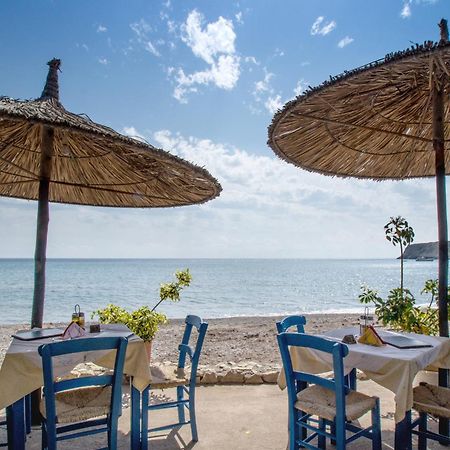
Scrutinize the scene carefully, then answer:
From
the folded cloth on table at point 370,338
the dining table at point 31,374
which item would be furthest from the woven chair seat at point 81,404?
the folded cloth on table at point 370,338

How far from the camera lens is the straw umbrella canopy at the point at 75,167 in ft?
8.32

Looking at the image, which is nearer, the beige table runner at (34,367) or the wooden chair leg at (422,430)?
the beige table runner at (34,367)

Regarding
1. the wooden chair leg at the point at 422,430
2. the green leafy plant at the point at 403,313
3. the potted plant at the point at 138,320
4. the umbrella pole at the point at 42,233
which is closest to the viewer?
the wooden chair leg at the point at 422,430

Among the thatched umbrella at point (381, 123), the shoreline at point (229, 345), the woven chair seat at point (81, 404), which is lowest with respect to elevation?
the shoreline at point (229, 345)

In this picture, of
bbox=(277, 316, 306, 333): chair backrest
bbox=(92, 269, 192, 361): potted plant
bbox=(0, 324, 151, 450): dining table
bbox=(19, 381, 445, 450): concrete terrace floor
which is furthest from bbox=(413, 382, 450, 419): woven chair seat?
bbox=(92, 269, 192, 361): potted plant

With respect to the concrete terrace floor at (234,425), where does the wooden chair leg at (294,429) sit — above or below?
above

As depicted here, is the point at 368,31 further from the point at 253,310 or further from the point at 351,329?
the point at 253,310

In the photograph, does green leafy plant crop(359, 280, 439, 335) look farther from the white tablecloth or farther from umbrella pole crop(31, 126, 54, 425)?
umbrella pole crop(31, 126, 54, 425)

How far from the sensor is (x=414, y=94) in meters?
3.20

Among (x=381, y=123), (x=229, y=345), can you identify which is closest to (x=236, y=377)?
(x=381, y=123)

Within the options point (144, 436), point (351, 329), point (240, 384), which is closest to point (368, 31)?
point (351, 329)

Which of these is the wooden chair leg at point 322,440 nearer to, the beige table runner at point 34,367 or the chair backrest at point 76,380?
the beige table runner at point 34,367

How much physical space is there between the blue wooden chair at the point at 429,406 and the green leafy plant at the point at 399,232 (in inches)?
79.5

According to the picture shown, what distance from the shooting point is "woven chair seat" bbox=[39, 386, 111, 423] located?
2.06 meters
